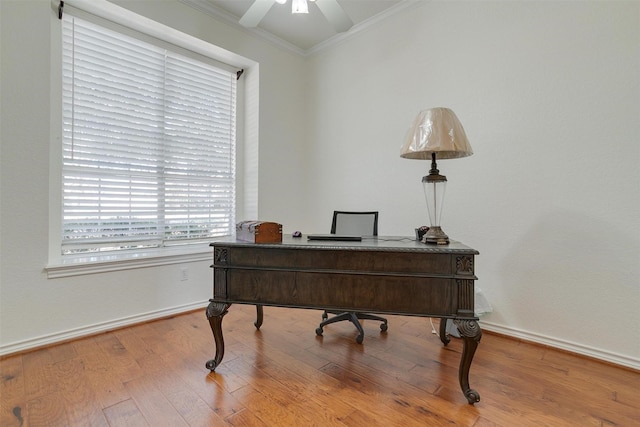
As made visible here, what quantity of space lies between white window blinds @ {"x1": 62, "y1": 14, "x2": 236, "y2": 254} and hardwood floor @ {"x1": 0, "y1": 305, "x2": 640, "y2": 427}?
38.9 inches

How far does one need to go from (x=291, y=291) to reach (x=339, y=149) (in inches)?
87.9

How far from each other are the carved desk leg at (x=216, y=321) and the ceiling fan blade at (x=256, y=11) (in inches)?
78.4

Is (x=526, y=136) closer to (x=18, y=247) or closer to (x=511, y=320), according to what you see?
(x=511, y=320)

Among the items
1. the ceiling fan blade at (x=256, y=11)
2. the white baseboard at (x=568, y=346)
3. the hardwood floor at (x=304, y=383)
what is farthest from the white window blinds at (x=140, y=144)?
the white baseboard at (x=568, y=346)

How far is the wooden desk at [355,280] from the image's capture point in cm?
145

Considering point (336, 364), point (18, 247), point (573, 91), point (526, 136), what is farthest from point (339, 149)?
point (18, 247)

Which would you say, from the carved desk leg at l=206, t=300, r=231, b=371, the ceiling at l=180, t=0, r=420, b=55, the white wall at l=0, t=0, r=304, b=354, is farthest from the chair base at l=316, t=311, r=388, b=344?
the ceiling at l=180, t=0, r=420, b=55

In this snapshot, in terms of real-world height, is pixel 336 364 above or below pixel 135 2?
below

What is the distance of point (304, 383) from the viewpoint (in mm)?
1661

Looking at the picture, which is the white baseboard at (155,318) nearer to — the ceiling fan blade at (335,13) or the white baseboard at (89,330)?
the white baseboard at (89,330)

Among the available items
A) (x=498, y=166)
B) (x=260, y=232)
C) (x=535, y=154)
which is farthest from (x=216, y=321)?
(x=535, y=154)

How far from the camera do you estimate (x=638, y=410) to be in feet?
4.79

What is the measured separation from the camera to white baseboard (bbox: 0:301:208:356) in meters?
1.99

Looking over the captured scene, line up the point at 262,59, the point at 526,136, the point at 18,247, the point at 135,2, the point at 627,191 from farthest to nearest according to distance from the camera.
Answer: the point at 262,59 < the point at 135,2 < the point at 526,136 < the point at 18,247 < the point at 627,191
